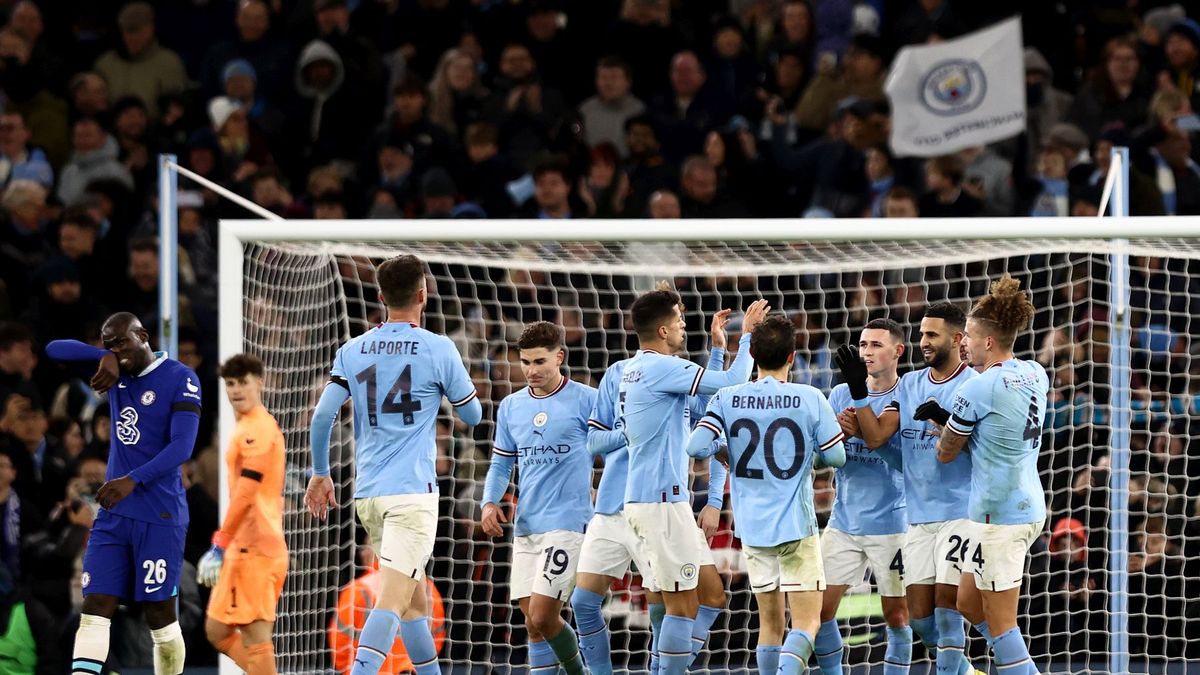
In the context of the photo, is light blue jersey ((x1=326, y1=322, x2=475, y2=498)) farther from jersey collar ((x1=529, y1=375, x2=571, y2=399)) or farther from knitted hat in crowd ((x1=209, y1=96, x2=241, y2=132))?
knitted hat in crowd ((x1=209, y1=96, x2=241, y2=132))

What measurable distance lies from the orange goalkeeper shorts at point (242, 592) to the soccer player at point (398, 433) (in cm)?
77

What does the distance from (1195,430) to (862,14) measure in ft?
16.5

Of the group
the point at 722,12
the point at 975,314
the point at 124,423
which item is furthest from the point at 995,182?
the point at 124,423

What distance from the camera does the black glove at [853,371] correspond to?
28.2 ft

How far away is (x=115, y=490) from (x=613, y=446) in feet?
7.47

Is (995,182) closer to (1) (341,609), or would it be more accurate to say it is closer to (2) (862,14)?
(2) (862,14)

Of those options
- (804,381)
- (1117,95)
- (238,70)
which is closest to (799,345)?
(804,381)

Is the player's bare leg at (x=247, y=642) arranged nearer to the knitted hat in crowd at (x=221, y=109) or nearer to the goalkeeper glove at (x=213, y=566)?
the goalkeeper glove at (x=213, y=566)

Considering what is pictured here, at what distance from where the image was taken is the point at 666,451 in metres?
8.69

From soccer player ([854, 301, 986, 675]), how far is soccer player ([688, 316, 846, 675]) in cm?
58

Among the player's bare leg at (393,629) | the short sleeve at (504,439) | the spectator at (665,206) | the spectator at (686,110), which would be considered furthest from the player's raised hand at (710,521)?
the spectator at (686,110)

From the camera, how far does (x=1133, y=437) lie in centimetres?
1064

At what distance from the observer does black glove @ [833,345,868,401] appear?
859 centimetres

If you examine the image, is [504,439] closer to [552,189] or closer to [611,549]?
[611,549]
